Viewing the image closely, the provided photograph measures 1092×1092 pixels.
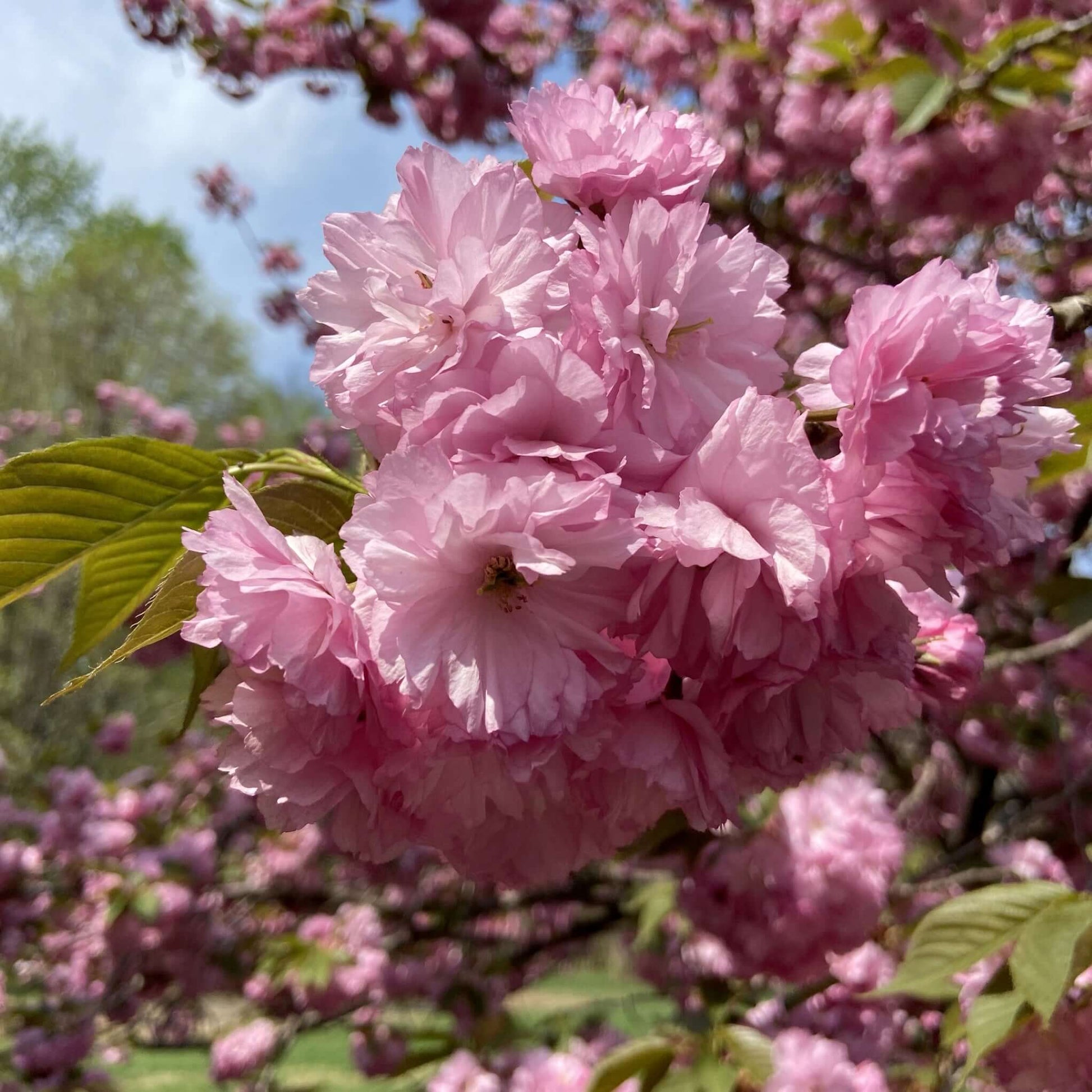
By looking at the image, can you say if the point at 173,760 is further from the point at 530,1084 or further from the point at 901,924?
the point at 901,924

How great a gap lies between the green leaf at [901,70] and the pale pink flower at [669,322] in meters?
1.62

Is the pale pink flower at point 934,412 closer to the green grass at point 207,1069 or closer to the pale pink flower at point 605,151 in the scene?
the pale pink flower at point 605,151

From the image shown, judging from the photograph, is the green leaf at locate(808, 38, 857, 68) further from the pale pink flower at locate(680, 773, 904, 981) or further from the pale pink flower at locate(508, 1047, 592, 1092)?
the pale pink flower at locate(508, 1047, 592, 1092)

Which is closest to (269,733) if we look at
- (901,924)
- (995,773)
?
(901,924)

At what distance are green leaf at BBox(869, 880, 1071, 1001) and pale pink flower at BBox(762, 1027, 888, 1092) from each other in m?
0.61

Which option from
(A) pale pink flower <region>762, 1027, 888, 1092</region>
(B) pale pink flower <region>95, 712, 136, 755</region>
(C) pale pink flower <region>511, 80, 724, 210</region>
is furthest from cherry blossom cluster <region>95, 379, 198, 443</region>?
(C) pale pink flower <region>511, 80, 724, 210</region>

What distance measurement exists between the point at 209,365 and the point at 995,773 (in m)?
15.2

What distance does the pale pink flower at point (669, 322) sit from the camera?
549 millimetres

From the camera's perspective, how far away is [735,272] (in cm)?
61

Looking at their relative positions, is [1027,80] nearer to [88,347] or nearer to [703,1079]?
[703,1079]

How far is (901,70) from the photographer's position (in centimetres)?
188

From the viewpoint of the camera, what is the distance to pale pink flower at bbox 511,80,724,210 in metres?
0.61

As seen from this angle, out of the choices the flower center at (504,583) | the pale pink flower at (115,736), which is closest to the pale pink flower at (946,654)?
the flower center at (504,583)

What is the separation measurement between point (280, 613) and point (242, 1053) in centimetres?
333
